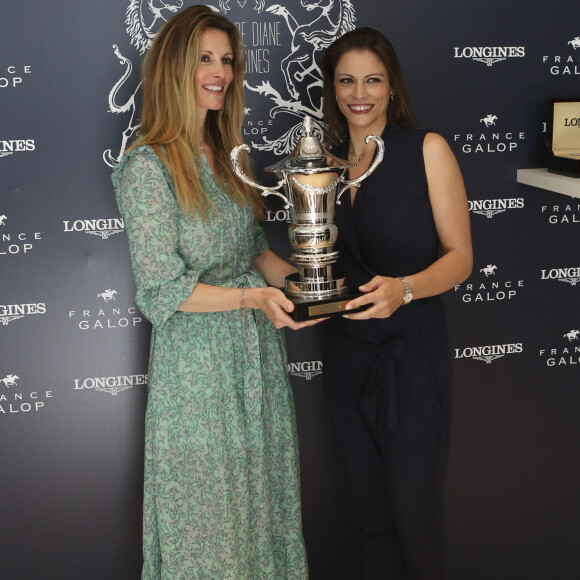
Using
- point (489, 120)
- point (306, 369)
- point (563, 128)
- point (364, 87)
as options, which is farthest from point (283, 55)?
point (306, 369)

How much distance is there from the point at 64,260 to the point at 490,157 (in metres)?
1.42

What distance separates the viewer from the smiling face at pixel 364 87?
2.20 meters

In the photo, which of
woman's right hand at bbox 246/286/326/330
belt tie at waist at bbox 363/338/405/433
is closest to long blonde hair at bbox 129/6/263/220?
woman's right hand at bbox 246/286/326/330

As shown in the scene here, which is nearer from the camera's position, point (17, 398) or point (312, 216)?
point (312, 216)

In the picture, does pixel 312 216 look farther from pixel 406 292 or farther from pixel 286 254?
pixel 286 254

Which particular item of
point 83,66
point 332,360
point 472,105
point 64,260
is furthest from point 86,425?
point 472,105

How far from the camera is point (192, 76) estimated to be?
203cm

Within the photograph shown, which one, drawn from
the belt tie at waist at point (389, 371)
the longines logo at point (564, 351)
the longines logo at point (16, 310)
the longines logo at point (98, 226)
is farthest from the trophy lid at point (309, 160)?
the longines logo at point (564, 351)

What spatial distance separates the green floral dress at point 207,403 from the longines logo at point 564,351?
3.49ft

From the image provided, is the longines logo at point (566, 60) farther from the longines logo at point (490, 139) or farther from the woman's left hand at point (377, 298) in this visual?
the woman's left hand at point (377, 298)

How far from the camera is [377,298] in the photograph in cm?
195

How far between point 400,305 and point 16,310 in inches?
48.6

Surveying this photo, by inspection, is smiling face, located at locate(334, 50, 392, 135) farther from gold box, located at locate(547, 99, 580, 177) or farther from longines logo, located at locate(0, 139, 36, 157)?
longines logo, located at locate(0, 139, 36, 157)

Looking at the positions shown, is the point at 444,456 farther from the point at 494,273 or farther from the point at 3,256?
the point at 3,256
